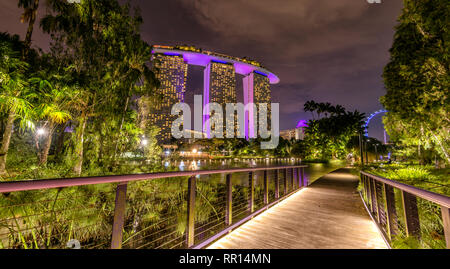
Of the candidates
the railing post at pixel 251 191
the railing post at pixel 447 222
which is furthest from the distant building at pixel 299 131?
the railing post at pixel 447 222

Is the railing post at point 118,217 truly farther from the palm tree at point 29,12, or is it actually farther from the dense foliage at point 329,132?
the dense foliage at point 329,132

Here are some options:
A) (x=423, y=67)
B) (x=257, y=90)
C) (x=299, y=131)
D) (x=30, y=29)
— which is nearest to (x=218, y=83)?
(x=257, y=90)

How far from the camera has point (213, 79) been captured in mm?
83438

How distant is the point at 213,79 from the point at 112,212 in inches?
3271

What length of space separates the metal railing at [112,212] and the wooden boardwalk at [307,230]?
0.66ft

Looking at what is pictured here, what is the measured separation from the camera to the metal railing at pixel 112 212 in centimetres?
150

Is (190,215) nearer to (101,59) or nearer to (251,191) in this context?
(251,191)

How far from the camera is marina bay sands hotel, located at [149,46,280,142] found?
6844cm

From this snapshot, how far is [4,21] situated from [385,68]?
15.6 metres

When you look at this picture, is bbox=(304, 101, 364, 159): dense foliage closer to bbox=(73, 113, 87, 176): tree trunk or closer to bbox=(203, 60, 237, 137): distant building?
bbox=(73, 113, 87, 176): tree trunk

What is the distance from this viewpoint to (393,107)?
830cm

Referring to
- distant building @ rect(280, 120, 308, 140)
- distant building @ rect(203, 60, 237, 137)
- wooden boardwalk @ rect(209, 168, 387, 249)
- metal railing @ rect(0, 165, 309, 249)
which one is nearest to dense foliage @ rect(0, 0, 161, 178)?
metal railing @ rect(0, 165, 309, 249)

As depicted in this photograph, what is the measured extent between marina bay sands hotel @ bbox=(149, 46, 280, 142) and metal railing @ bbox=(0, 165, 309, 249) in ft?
184
